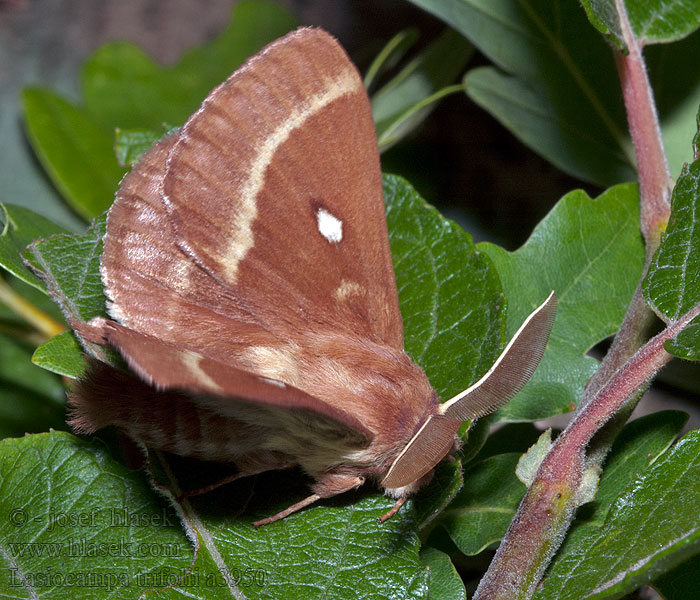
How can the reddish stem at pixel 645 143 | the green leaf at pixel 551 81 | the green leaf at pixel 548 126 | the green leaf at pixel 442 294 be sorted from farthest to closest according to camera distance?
1. the green leaf at pixel 548 126
2. the green leaf at pixel 551 81
3. the reddish stem at pixel 645 143
4. the green leaf at pixel 442 294

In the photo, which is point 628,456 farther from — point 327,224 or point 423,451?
point 327,224

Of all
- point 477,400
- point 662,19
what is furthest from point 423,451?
point 662,19

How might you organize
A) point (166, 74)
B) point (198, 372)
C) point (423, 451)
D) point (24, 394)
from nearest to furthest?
point (198, 372) < point (423, 451) < point (24, 394) < point (166, 74)

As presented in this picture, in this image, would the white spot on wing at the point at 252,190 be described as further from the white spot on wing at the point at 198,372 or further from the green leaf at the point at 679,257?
the green leaf at the point at 679,257

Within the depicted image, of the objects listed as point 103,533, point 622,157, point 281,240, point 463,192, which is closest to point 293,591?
point 103,533

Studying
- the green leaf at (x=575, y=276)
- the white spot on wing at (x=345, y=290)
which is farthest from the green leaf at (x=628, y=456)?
the white spot on wing at (x=345, y=290)

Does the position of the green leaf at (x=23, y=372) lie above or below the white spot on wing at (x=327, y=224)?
below

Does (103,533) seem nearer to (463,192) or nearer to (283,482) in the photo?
(283,482)
